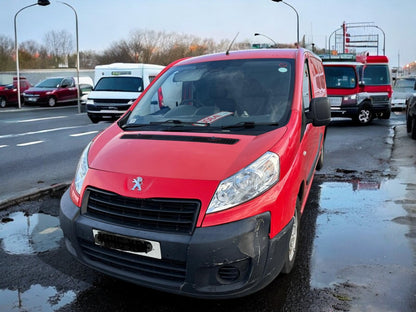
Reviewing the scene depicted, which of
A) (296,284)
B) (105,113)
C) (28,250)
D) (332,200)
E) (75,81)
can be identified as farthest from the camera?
(75,81)

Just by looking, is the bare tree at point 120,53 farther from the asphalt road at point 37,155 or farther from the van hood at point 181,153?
the van hood at point 181,153

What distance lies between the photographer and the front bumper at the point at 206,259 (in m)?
2.60

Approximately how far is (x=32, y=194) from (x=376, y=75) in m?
14.7

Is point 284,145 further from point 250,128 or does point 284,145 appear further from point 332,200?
point 332,200

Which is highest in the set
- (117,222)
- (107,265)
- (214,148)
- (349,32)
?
(349,32)

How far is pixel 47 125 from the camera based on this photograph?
1599 cm

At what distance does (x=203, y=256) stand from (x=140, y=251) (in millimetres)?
419

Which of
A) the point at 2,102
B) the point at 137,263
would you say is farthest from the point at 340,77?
the point at 2,102

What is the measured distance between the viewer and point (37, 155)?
31.0ft

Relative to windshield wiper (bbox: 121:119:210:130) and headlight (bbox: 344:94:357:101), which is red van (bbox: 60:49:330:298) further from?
headlight (bbox: 344:94:357:101)

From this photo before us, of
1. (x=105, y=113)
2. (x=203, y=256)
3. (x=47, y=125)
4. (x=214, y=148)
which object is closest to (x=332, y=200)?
(x=214, y=148)

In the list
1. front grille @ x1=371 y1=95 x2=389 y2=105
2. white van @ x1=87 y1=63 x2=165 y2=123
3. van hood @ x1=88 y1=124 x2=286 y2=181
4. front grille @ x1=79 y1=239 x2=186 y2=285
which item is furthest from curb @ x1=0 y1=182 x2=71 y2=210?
front grille @ x1=371 y1=95 x2=389 y2=105

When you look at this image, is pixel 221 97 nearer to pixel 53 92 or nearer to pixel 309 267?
pixel 309 267

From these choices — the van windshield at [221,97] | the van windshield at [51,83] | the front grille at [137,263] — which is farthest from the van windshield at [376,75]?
the van windshield at [51,83]
